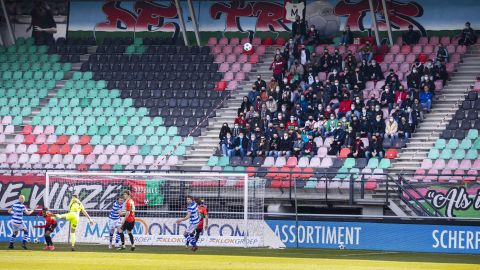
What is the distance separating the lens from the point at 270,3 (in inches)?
2019

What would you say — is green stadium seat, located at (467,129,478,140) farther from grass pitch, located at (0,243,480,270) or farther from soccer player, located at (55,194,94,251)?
soccer player, located at (55,194,94,251)

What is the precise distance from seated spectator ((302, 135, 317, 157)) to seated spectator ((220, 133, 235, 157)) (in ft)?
9.20

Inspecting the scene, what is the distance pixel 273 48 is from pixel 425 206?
13.7 m

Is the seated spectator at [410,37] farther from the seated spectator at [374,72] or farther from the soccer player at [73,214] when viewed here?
the soccer player at [73,214]

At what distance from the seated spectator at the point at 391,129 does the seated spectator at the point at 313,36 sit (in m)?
6.91

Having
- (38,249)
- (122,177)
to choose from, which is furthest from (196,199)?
(38,249)

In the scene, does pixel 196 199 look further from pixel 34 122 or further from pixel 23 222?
pixel 34 122

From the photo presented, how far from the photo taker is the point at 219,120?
155 ft

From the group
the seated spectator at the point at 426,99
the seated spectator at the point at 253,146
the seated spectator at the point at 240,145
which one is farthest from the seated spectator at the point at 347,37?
the seated spectator at the point at 240,145

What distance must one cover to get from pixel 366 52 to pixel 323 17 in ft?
14.3

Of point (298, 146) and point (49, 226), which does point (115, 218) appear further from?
point (298, 146)

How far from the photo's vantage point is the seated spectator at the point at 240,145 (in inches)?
1738

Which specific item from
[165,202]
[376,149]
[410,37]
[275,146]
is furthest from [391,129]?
[165,202]

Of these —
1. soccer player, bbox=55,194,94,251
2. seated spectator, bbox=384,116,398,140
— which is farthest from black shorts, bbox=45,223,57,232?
seated spectator, bbox=384,116,398,140
